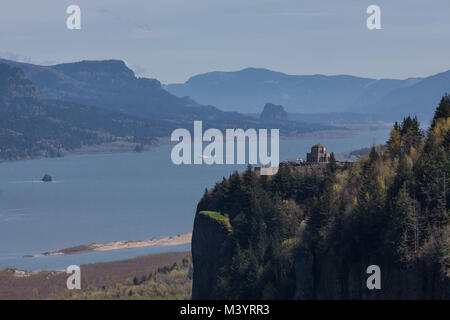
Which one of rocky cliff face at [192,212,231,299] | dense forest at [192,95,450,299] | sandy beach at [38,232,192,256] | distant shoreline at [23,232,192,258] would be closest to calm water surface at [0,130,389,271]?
distant shoreline at [23,232,192,258]

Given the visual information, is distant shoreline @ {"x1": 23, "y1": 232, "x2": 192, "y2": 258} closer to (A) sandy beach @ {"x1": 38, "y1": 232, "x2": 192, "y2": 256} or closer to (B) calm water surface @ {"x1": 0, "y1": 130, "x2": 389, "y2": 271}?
(A) sandy beach @ {"x1": 38, "y1": 232, "x2": 192, "y2": 256}

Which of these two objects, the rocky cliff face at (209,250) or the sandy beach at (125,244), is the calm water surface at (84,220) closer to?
the sandy beach at (125,244)

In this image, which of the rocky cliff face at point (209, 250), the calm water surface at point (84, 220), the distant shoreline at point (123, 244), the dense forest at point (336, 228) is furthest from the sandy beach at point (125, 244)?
the rocky cliff face at point (209, 250)

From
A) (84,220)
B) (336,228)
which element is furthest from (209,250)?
(84,220)

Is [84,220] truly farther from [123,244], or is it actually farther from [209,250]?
[209,250]

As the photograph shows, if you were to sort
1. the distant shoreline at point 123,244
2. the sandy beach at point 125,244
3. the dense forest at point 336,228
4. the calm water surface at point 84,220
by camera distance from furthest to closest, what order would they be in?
1. the sandy beach at point 125,244
2. the distant shoreline at point 123,244
3. the calm water surface at point 84,220
4. the dense forest at point 336,228
